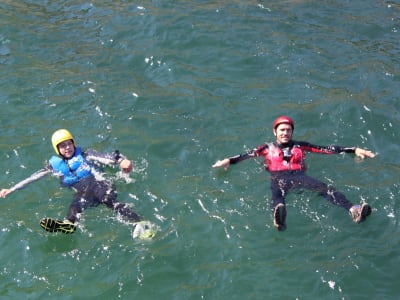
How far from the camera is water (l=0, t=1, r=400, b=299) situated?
7.76 m

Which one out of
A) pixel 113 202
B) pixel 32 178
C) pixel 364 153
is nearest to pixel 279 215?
pixel 364 153

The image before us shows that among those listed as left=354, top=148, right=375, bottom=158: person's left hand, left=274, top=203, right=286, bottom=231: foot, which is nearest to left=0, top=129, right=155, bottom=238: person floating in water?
left=274, top=203, right=286, bottom=231: foot

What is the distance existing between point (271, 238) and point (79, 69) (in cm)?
736

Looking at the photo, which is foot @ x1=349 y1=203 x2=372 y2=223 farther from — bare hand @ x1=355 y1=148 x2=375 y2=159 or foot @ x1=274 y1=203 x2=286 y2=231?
bare hand @ x1=355 y1=148 x2=375 y2=159

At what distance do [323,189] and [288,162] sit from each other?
0.86m

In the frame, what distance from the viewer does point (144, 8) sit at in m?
16.0

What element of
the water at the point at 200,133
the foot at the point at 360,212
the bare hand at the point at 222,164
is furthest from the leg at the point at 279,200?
the foot at the point at 360,212

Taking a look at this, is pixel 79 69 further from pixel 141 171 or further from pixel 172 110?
pixel 141 171

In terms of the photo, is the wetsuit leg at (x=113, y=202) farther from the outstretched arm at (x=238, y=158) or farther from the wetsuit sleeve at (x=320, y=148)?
the wetsuit sleeve at (x=320, y=148)

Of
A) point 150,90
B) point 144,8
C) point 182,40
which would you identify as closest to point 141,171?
point 150,90

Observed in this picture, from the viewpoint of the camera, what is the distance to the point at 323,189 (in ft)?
29.3

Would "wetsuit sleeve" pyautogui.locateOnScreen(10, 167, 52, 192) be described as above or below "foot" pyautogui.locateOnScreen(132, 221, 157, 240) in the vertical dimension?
above

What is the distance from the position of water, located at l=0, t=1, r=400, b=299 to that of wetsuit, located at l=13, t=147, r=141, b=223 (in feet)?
0.76

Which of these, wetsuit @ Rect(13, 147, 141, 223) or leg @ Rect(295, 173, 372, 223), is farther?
wetsuit @ Rect(13, 147, 141, 223)
